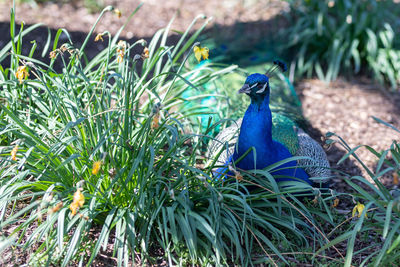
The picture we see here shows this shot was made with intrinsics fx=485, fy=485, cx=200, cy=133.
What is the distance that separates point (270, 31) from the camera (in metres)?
5.90

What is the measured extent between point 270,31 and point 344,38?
90cm

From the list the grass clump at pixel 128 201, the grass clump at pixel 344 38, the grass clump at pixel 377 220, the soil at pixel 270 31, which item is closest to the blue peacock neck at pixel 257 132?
the grass clump at pixel 128 201

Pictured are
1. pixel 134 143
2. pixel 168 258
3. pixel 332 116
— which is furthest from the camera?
pixel 332 116

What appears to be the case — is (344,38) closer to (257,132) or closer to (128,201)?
(257,132)

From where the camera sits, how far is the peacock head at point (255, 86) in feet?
9.11

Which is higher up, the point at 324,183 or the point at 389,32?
the point at 389,32

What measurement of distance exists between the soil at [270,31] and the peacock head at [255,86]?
1.08 m

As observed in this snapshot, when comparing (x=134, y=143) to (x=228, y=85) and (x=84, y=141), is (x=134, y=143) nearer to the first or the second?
(x=84, y=141)

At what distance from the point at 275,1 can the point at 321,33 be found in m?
1.53

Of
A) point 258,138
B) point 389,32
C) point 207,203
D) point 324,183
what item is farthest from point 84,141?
point 389,32

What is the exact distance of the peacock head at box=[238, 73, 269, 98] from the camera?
9.11 ft

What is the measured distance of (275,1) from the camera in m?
Answer: 6.72

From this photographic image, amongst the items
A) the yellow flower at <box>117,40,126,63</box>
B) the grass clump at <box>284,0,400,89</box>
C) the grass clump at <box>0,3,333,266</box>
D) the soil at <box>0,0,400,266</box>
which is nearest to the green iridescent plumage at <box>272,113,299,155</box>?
the soil at <box>0,0,400,266</box>

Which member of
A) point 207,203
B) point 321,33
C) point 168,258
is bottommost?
point 168,258
